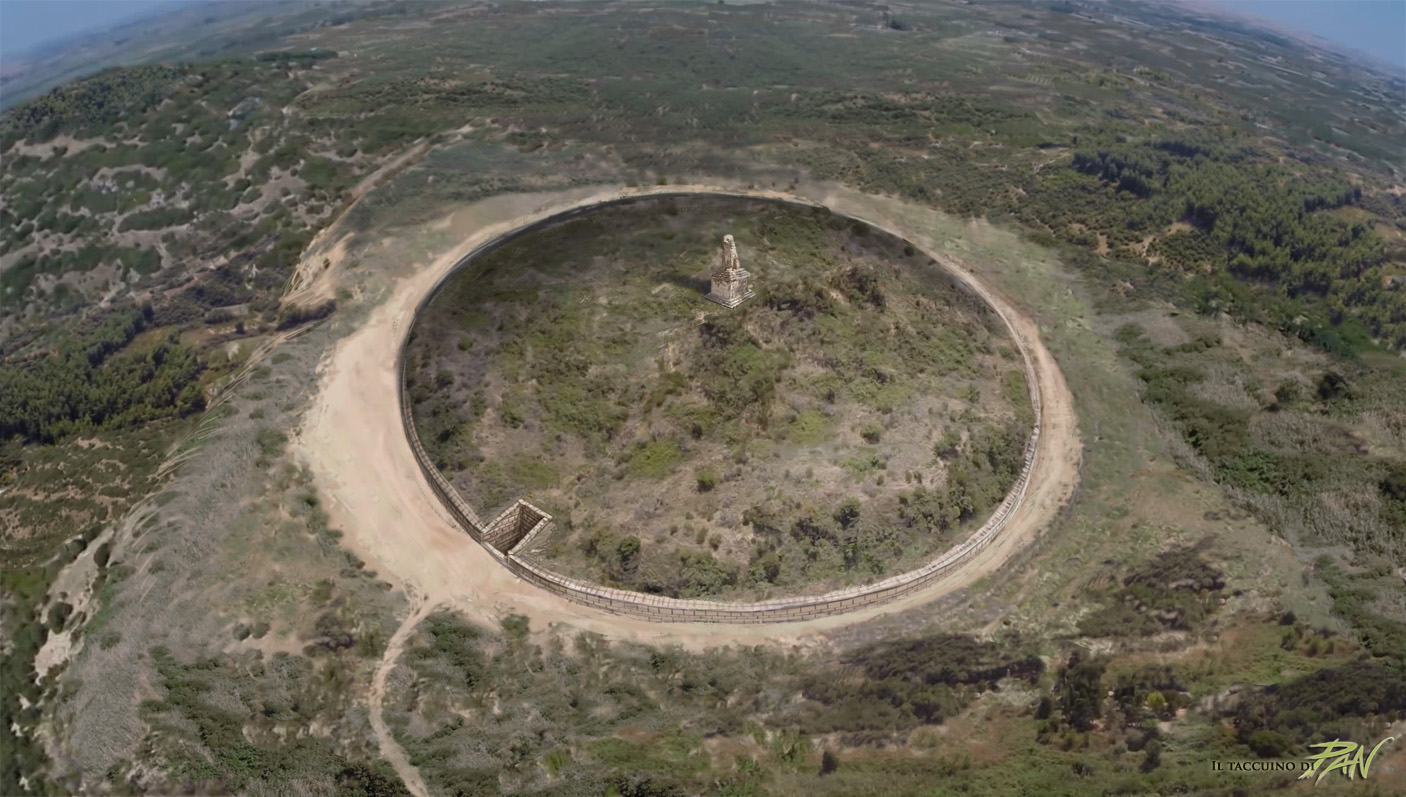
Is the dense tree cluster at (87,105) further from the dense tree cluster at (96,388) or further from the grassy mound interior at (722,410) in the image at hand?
the grassy mound interior at (722,410)

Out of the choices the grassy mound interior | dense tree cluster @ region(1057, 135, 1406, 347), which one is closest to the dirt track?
the grassy mound interior

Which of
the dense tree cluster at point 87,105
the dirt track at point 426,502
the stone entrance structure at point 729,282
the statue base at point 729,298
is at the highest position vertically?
the dense tree cluster at point 87,105

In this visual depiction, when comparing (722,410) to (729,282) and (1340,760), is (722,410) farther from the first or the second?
(1340,760)

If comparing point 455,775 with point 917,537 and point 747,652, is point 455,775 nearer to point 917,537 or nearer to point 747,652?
point 747,652

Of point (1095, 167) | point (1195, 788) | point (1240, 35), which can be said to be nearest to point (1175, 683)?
point (1195, 788)

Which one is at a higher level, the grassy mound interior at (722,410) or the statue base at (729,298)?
the statue base at (729,298)

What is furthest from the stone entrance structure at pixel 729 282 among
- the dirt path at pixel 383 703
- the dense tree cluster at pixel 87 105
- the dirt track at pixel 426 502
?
the dense tree cluster at pixel 87 105
